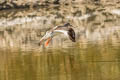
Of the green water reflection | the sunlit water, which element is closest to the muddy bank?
the sunlit water

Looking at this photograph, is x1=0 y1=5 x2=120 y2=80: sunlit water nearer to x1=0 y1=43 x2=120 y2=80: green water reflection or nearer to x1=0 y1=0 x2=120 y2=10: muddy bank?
x1=0 y1=43 x2=120 y2=80: green water reflection

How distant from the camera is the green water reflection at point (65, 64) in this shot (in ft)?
→ 35.7

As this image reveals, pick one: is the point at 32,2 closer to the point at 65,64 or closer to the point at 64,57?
the point at 64,57

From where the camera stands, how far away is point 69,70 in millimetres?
11625

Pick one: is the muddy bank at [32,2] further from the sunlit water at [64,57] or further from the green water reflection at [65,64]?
the green water reflection at [65,64]

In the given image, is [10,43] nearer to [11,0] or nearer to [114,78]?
[114,78]

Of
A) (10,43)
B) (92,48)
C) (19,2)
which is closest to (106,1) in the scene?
(19,2)

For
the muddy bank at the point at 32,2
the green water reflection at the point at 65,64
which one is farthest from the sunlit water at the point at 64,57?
the muddy bank at the point at 32,2

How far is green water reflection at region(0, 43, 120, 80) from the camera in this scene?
1087cm

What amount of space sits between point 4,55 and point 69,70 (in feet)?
13.6

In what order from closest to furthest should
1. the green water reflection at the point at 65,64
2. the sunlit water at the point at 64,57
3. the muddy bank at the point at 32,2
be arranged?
the green water reflection at the point at 65,64 → the sunlit water at the point at 64,57 → the muddy bank at the point at 32,2

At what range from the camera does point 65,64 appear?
1240cm

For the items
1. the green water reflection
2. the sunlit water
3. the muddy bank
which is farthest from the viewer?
the muddy bank

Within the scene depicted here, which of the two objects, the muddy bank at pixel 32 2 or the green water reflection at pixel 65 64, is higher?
the muddy bank at pixel 32 2
